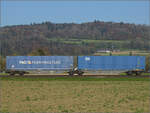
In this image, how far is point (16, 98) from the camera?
18.4m

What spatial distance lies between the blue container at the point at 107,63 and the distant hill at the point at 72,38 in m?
53.3

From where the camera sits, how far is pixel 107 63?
42250mm

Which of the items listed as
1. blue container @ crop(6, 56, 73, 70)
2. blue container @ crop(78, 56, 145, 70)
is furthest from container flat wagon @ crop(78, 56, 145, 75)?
blue container @ crop(6, 56, 73, 70)

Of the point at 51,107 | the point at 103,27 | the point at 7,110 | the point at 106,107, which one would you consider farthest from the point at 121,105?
the point at 103,27

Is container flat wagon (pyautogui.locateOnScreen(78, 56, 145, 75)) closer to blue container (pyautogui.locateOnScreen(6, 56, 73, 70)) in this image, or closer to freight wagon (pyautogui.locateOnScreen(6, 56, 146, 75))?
freight wagon (pyautogui.locateOnScreen(6, 56, 146, 75))

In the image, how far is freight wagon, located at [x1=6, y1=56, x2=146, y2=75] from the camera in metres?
42.1

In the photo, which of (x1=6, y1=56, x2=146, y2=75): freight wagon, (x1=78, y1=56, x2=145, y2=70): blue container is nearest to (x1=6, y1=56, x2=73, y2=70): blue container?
(x1=6, y1=56, x2=146, y2=75): freight wagon

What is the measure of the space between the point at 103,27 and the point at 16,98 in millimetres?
137061

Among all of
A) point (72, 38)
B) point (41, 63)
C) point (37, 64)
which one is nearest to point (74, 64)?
point (41, 63)

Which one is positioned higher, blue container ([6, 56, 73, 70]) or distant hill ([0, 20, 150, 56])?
distant hill ([0, 20, 150, 56])

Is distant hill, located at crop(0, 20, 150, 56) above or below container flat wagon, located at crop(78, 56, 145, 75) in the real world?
above

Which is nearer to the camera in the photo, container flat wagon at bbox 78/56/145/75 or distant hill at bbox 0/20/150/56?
container flat wagon at bbox 78/56/145/75

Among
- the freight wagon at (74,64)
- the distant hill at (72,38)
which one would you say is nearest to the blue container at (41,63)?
the freight wagon at (74,64)

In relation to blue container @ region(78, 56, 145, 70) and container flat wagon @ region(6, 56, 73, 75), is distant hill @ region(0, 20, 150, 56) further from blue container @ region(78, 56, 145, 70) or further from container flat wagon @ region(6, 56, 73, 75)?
container flat wagon @ region(6, 56, 73, 75)
